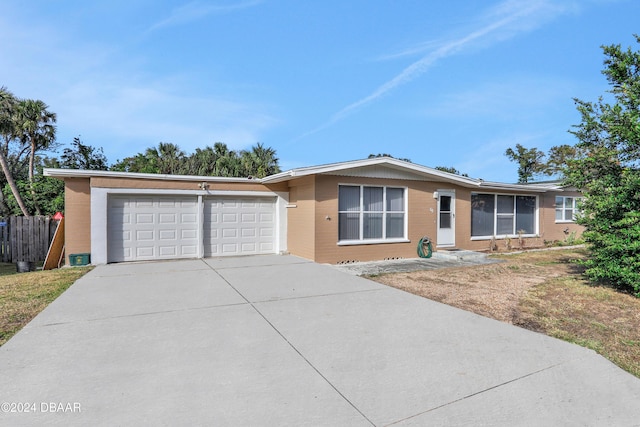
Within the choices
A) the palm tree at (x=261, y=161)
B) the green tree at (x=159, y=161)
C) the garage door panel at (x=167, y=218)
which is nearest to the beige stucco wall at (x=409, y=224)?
the garage door panel at (x=167, y=218)

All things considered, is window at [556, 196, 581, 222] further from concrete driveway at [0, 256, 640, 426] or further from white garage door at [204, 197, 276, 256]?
concrete driveway at [0, 256, 640, 426]

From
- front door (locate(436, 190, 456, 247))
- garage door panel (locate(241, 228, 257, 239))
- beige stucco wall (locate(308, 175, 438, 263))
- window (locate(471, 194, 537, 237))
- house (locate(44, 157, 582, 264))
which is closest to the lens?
house (locate(44, 157, 582, 264))

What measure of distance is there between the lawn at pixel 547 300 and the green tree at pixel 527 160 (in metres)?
29.1

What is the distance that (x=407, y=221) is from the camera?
1129 centimetres

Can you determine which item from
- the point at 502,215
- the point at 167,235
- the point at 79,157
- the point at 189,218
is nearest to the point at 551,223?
the point at 502,215

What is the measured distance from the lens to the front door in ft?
39.8

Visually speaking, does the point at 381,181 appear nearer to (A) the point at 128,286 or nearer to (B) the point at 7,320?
(A) the point at 128,286

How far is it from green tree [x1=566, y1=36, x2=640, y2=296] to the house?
14.6 feet

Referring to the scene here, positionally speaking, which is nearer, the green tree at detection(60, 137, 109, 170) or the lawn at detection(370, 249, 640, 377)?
the lawn at detection(370, 249, 640, 377)

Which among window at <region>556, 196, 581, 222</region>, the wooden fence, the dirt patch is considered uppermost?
window at <region>556, 196, 581, 222</region>

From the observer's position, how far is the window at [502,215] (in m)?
13.5

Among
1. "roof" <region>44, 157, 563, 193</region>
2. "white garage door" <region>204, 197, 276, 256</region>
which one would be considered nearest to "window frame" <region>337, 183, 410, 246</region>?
"roof" <region>44, 157, 563, 193</region>

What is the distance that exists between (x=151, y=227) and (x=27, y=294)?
173 inches

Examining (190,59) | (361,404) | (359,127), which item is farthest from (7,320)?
(359,127)
